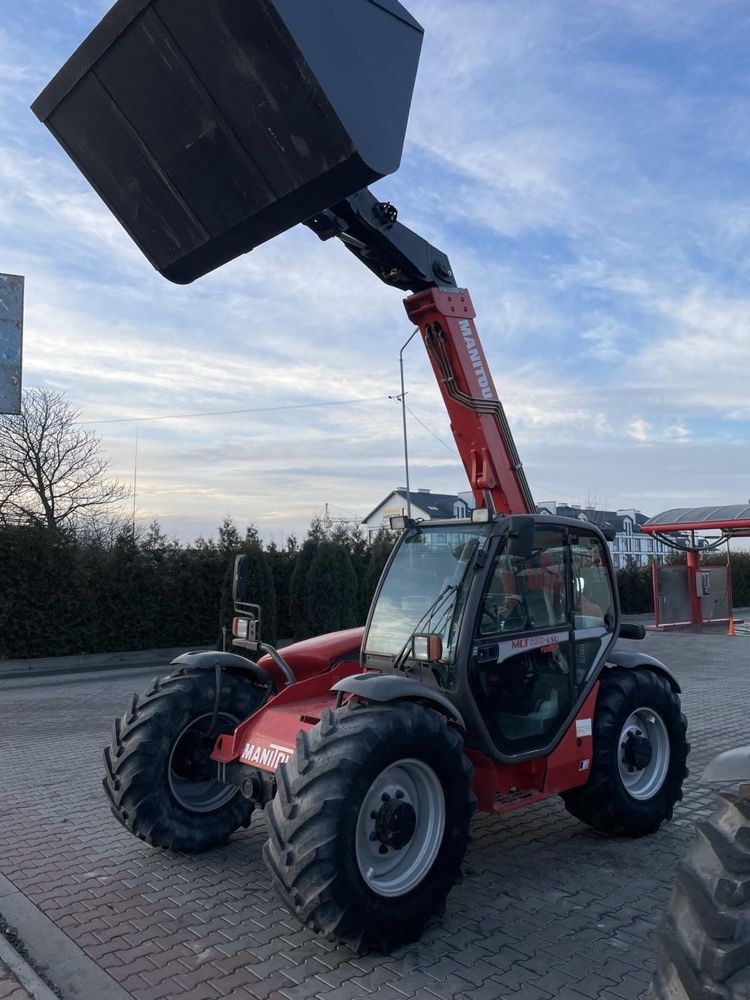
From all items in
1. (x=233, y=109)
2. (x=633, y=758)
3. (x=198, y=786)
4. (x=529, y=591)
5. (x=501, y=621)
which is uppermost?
(x=233, y=109)

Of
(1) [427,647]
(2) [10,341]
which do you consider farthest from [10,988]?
(2) [10,341]

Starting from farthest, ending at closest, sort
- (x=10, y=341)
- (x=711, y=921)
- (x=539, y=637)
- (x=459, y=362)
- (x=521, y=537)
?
(x=10, y=341) → (x=459, y=362) → (x=539, y=637) → (x=521, y=537) → (x=711, y=921)

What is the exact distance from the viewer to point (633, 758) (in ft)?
18.7

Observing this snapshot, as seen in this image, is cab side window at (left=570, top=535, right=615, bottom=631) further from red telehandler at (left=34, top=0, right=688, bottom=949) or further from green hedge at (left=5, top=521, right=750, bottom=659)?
green hedge at (left=5, top=521, right=750, bottom=659)

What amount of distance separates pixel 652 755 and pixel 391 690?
8.51 feet

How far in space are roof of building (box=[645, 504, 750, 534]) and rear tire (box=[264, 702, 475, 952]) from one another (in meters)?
19.0

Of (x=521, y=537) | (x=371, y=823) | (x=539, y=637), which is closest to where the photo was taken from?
(x=371, y=823)

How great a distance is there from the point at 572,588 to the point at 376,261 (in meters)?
2.47

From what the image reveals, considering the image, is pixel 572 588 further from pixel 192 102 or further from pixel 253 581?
pixel 253 581

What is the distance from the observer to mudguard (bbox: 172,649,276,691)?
554 cm

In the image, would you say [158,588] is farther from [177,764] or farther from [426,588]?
[426,588]

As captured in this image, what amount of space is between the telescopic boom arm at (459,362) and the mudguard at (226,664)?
189cm

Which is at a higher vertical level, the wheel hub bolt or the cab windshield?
the cab windshield

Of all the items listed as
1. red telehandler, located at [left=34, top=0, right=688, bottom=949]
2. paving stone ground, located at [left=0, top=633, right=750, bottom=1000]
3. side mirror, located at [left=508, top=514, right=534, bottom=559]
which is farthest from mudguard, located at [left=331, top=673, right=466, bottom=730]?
paving stone ground, located at [left=0, top=633, right=750, bottom=1000]
